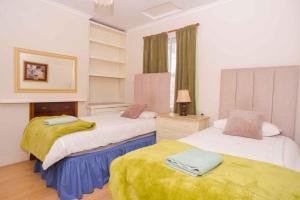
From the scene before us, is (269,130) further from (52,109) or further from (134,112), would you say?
(52,109)

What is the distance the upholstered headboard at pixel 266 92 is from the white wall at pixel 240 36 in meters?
0.16

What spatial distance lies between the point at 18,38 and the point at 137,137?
7.74 feet

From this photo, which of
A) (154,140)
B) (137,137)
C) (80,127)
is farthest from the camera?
(154,140)

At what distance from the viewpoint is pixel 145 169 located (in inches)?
49.3

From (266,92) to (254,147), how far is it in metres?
1.00

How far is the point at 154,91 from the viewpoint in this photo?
11.9 feet

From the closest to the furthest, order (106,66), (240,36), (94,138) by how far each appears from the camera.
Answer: (94,138)
(240,36)
(106,66)

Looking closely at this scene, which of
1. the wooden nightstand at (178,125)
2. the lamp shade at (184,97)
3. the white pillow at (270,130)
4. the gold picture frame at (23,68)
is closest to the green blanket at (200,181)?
the white pillow at (270,130)

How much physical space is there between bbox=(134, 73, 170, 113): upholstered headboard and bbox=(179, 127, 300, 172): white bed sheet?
1.42 metres

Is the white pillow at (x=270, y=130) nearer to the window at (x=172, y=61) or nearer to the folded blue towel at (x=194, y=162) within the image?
the folded blue towel at (x=194, y=162)

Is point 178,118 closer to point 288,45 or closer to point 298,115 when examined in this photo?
point 298,115

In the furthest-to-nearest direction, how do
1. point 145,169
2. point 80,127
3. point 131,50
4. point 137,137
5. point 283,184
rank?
point 131,50, point 137,137, point 80,127, point 145,169, point 283,184


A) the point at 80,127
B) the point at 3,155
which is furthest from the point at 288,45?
the point at 3,155

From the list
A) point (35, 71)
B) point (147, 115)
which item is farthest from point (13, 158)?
point (147, 115)
